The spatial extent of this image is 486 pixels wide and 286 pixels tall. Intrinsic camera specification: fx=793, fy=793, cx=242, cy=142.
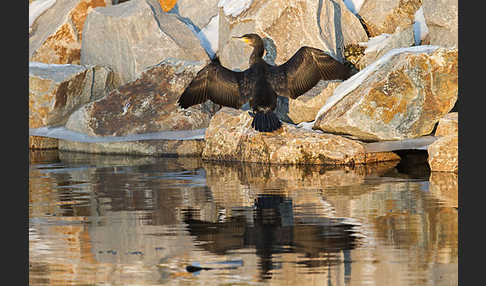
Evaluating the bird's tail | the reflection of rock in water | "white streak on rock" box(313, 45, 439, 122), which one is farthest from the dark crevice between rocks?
the reflection of rock in water

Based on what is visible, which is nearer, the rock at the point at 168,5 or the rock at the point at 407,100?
the rock at the point at 407,100

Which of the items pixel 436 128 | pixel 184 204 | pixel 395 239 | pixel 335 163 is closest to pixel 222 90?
pixel 335 163

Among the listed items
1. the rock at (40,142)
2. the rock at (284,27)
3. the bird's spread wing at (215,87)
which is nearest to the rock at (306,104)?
the rock at (284,27)

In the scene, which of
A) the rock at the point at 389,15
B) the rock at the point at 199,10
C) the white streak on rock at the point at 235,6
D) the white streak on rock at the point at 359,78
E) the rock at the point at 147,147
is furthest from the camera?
the rock at the point at 199,10

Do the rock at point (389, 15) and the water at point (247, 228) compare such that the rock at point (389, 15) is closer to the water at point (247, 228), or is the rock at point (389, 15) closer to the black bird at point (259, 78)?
the black bird at point (259, 78)

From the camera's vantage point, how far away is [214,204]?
8562mm

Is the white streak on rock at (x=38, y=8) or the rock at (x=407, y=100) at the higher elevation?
the white streak on rock at (x=38, y=8)

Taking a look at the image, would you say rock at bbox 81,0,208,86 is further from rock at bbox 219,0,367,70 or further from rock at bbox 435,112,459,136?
rock at bbox 435,112,459,136

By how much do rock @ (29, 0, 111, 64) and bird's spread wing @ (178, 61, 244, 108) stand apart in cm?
705

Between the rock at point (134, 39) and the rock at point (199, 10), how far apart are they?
93.9 inches

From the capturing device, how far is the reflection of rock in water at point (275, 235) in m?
5.75

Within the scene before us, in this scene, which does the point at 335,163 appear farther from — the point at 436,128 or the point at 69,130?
the point at 69,130

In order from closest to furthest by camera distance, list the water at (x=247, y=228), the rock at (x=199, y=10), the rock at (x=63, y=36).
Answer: the water at (x=247, y=228), the rock at (x=63, y=36), the rock at (x=199, y=10)

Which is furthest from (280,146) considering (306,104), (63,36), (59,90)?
(63,36)
